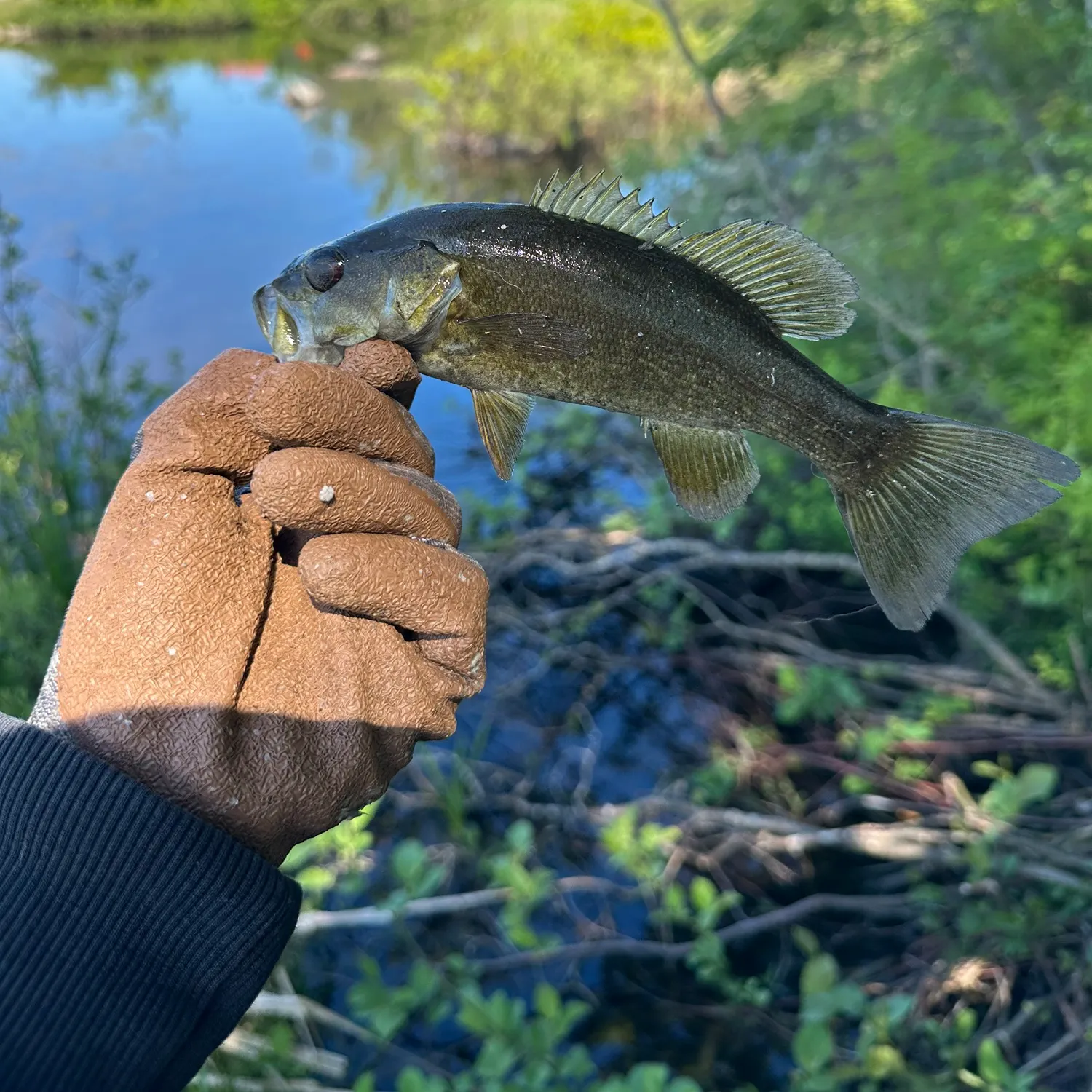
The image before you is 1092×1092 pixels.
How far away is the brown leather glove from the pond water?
559 cm

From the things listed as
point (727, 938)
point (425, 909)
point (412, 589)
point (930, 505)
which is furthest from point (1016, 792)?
point (412, 589)

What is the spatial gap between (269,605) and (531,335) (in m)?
0.77

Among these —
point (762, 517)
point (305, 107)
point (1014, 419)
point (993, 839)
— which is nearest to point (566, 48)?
point (305, 107)

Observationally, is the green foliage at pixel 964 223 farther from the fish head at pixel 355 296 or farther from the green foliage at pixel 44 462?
the green foliage at pixel 44 462

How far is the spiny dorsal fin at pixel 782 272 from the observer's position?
5.65ft

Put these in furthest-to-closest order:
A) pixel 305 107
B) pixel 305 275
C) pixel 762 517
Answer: pixel 305 107
pixel 762 517
pixel 305 275

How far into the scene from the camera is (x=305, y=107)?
17688 mm

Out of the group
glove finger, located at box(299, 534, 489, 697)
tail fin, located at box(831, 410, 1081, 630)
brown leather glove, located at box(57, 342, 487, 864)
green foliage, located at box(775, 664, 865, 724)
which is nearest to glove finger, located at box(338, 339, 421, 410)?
brown leather glove, located at box(57, 342, 487, 864)

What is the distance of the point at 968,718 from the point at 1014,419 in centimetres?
154

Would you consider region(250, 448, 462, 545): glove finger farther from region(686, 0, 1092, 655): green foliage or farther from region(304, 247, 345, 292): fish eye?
region(686, 0, 1092, 655): green foliage

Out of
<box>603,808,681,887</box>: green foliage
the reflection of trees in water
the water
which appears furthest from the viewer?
the reflection of trees in water

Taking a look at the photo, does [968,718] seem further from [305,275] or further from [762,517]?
[305,275]

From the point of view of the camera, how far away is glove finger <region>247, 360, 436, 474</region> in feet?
4.87

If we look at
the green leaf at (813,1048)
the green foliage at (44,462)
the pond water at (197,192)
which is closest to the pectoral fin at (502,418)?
the green leaf at (813,1048)
